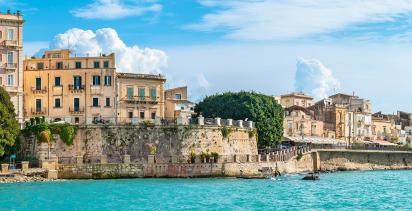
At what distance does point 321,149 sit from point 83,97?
91.0ft

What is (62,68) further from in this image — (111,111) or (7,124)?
(7,124)

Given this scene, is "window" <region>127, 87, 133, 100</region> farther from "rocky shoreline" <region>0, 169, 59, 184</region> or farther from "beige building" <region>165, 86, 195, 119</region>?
"rocky shoreline" <region>0, 169, 59, 184</region>

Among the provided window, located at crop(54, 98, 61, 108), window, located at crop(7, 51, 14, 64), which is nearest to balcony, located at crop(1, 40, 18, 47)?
window, located at crop(7, 51, 14, 64)

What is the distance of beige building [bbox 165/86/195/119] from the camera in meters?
90.1

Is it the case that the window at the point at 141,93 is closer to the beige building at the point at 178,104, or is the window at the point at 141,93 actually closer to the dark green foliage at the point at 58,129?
the beige building at the point at 178,104

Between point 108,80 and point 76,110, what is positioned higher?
point 108,80

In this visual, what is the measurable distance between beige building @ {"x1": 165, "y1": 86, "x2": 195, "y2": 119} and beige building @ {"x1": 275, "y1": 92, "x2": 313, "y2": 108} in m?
29.2

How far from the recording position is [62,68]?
79125 millimetres

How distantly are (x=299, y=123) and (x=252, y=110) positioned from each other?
2991 cm

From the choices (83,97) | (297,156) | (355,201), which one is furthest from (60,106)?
(355,201)

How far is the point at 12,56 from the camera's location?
2926 inches

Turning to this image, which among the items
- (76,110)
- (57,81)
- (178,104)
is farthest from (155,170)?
(178,104)

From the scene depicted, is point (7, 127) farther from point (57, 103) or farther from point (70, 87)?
point (70, 87)

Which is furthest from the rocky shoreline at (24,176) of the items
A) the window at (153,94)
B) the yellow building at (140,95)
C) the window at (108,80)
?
the window at (153,94)
